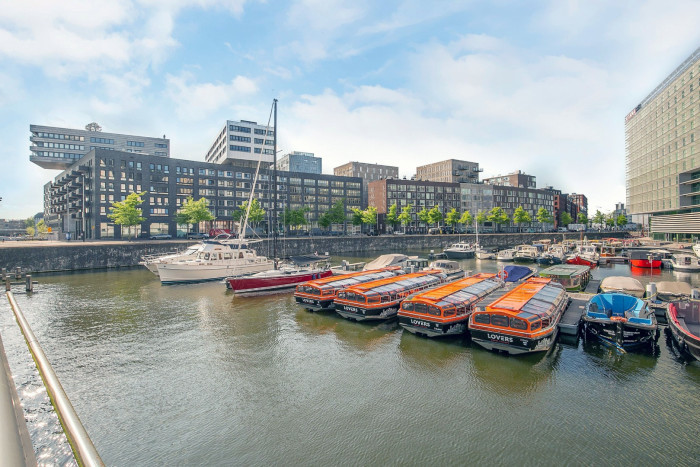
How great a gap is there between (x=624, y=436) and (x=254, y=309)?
88.1ft

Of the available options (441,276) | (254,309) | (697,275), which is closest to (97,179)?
(254,309)

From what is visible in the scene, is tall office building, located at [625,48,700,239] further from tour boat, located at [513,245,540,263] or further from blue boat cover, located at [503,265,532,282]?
blue boat cover, located at [503,265,532,282]

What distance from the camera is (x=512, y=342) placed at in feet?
63.2

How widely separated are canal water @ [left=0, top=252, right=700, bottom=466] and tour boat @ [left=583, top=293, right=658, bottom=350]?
0.86 metres

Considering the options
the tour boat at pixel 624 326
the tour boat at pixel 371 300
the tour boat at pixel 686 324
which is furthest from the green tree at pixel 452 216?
the tour boat at pixel 686 324

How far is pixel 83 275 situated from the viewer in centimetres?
5125

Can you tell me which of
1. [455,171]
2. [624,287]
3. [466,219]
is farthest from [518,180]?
[624,287]

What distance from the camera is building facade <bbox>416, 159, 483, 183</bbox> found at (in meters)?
174

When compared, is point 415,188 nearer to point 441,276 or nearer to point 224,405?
point 441,276

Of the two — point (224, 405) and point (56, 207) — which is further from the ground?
point (56, 207)

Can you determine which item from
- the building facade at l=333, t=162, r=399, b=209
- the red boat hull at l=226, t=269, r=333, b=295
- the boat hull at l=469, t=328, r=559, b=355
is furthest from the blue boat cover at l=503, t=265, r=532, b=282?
the building facade at l=333, t=162, r=399, b=209

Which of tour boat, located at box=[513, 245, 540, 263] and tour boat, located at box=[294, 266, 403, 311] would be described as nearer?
tour boat, located at box=[294, 266, 403, 311]

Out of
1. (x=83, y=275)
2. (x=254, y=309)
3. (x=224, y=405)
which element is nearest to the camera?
(x=224, y=405)

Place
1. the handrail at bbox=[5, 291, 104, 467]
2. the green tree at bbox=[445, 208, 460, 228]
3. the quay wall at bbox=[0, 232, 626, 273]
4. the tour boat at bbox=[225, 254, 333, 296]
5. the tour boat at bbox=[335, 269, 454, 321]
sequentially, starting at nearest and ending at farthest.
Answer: the handrail at bbox=[5, 291, 104, 467] < the tour boat at bbox=[335, 269, 454, 321] < the tour boat at bbox=[225, 254, 333, 296] < the quay wall at bbox=[0, 232, 626, 273] < the green tree at bbox=[445, 208, 460, 228]
